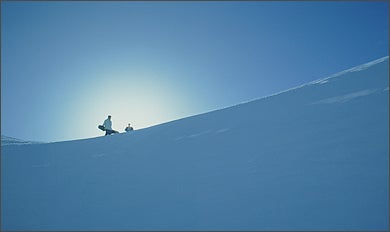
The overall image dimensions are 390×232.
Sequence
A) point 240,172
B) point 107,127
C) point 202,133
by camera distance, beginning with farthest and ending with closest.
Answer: point 107,127 → point 202,133 → point 240,172

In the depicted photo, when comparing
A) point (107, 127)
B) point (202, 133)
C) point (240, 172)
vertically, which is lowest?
point (240, 172)

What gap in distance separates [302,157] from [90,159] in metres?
6.69

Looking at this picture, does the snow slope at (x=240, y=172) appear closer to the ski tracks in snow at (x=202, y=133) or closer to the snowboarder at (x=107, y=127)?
the ski tracks in snow at (x=202, y=133)

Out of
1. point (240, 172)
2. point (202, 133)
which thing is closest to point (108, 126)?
point (202, 133)

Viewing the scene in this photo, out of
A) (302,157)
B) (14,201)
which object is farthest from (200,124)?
(14,201)

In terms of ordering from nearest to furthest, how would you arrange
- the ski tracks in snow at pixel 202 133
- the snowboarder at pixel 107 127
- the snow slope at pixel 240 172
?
the snow slope at pixel 240 172 < the ski tracks in snow at pixel 202 133 < the snowboarder at pixel 107 127

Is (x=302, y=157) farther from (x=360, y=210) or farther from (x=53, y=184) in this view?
(x=53, y=184)

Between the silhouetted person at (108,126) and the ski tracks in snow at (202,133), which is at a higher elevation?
the silhouetted person at (108,126)

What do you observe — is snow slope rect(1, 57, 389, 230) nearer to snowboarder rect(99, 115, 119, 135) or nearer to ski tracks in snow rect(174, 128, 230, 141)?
ski tracks in snow rect(174, 128, 230, 141)

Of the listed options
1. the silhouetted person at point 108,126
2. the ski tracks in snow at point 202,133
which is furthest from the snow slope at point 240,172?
the silhouetted person at point 108,126

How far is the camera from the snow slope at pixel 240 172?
541 cm

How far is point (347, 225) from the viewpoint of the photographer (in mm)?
4668

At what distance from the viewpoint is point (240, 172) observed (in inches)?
277

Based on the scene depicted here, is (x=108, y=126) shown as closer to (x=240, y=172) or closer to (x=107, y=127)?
(x=107, y=127)
